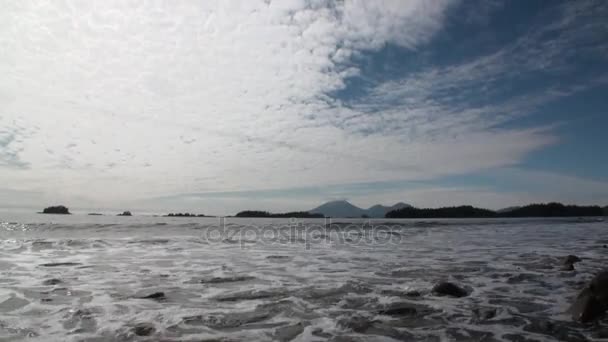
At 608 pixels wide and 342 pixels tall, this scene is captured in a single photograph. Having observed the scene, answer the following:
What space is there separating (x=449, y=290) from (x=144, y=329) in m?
7.64

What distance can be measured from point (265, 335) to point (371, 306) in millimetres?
3045

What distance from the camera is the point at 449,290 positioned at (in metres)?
9.58

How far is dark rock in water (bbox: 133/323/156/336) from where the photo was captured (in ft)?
21.3

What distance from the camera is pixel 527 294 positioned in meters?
9.63

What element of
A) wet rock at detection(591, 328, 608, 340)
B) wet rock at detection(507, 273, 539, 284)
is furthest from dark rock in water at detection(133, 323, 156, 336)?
wet rock at detection(507, 273, 539, 284)

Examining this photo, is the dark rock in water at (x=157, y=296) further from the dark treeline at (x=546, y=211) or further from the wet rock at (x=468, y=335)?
the dark treeline at (x=546, y=211)

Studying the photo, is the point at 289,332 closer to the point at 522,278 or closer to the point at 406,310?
the point at 406,310

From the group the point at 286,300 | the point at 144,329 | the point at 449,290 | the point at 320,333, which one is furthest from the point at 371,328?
the point at 144,329

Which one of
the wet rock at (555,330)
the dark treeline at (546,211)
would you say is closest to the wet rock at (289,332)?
the wet rock at (555,330)

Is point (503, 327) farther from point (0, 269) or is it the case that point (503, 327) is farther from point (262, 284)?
point (0, 269)

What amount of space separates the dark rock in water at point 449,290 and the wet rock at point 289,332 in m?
4.47

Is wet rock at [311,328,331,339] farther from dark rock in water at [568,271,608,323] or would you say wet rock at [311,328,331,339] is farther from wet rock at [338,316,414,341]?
dark rock in water at [568,271,608,323]

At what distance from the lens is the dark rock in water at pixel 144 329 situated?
255 inches

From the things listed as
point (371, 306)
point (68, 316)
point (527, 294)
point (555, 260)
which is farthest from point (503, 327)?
point (555, 260)
